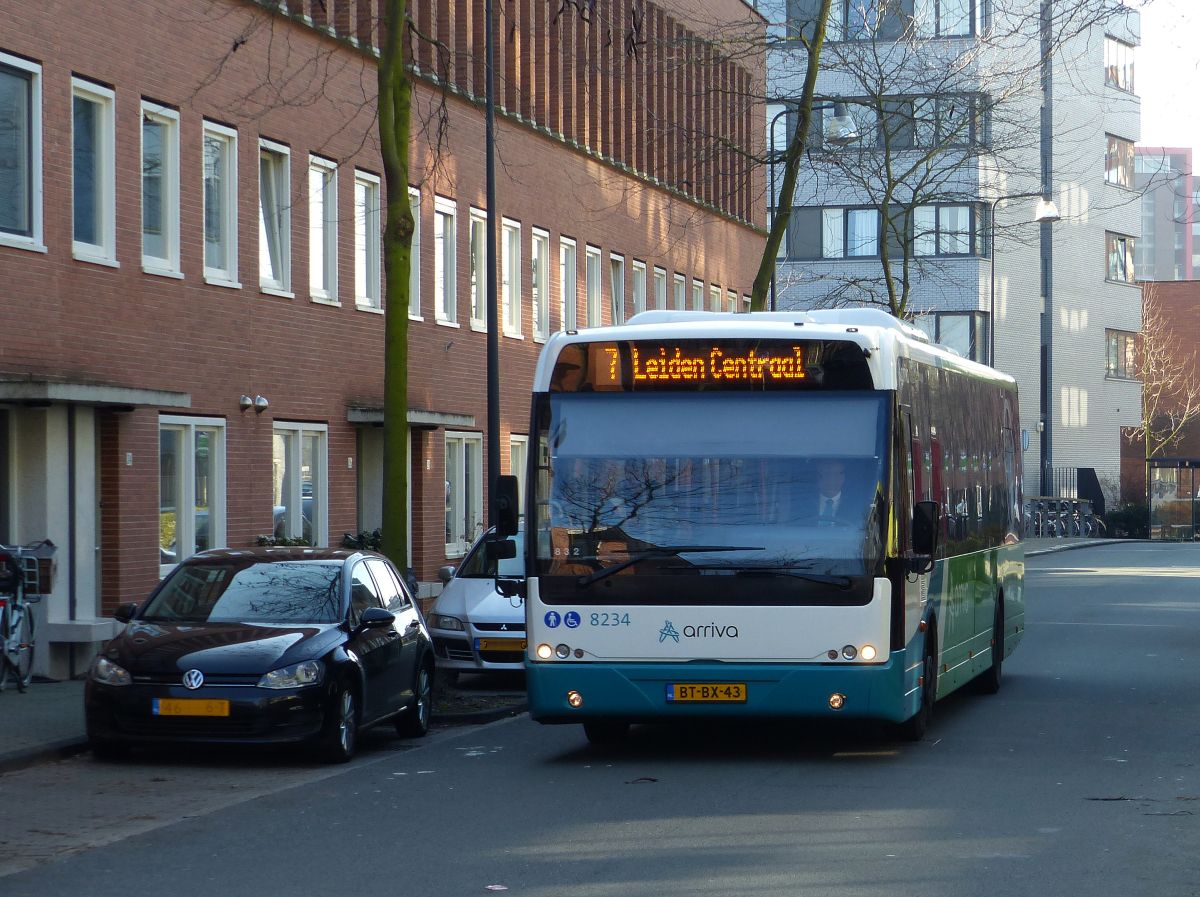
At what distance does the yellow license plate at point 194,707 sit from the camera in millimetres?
13164

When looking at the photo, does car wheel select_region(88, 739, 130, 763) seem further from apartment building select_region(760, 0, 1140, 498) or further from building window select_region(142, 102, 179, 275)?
apartment building select_region(760, 0, 1140, 498)

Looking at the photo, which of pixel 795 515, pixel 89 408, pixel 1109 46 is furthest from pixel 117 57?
pixel 1109 46

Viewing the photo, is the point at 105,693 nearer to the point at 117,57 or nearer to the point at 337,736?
the point at 337,736

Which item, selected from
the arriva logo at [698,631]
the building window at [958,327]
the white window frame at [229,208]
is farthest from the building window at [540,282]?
the building window at [958,327]

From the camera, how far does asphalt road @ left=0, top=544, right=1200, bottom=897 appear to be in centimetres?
900

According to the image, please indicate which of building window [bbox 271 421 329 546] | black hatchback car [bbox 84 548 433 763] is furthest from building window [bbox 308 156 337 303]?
black hatchback car [bbox 84 548 433 763]

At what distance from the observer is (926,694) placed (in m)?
14.2

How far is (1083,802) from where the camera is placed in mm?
11383

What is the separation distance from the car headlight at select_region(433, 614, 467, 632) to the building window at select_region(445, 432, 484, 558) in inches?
477

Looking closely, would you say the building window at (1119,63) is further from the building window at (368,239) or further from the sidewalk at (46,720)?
the sidewalk at (46,720)

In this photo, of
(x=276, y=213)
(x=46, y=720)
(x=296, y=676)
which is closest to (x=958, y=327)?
(x=276, y=213)

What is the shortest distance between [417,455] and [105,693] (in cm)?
1686

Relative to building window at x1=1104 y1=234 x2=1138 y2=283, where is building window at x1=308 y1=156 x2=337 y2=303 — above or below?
below

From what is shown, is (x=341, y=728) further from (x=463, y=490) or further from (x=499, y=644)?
(x=463, y=490)
